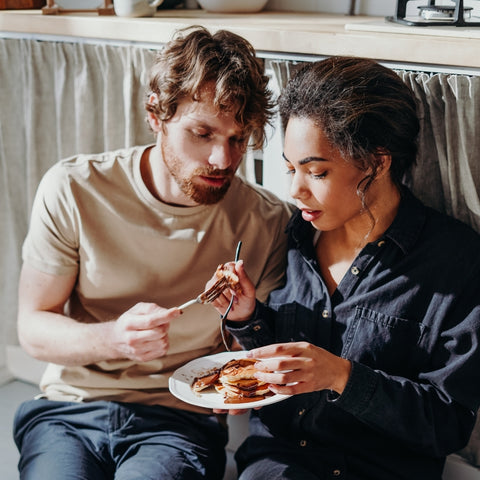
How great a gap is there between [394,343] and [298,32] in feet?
2.33

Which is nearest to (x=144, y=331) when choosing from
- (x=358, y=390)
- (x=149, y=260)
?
(x=149, y=260)

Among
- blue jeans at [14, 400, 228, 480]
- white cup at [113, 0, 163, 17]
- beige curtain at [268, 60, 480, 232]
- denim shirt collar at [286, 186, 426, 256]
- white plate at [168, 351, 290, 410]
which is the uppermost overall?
white cup at [113, 0, 163, 17]

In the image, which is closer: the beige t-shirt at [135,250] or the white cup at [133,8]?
the beige t-shirt at [135,250]

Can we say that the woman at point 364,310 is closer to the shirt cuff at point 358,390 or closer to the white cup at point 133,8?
the shirt cuff at point 358,390

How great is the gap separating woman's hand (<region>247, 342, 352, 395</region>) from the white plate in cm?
4

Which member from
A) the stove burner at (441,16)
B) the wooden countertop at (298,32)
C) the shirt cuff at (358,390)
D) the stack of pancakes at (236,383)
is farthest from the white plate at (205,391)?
the stove burner at (441,16)

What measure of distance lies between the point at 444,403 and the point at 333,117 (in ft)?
1.95

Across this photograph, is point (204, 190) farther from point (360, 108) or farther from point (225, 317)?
point (360, 108)

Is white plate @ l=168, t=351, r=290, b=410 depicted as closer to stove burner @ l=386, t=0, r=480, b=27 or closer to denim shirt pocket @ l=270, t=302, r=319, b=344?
denim shirt pocket @ l=270, t=302, r=319, b=344

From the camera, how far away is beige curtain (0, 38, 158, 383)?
1.99 m

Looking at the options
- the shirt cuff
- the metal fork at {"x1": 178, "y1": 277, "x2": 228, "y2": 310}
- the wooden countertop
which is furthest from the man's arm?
the wooden countertop

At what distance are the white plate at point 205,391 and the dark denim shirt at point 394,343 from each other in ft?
0.25

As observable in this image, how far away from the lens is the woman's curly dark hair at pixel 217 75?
5.13ft

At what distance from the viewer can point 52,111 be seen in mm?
2148
